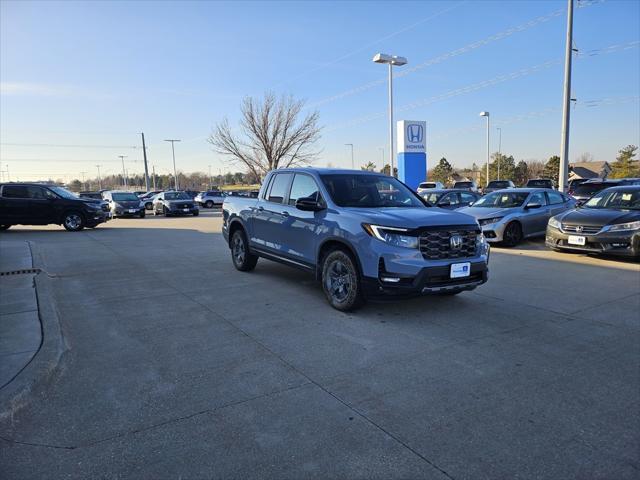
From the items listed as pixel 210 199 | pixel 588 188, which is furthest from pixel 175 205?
pixel 588 188

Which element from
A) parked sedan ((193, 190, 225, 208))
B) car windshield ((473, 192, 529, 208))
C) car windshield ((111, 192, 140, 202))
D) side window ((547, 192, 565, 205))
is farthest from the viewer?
parked sedan ((193, 190, 225, 208))

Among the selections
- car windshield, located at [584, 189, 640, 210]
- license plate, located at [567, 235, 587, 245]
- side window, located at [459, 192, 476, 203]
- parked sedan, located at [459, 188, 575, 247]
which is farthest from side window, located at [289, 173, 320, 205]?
side window, located at [459, 192, 476, 203]

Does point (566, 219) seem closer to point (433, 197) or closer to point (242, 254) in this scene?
point (433, 197)

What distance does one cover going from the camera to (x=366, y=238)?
208 inches

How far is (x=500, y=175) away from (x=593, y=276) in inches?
2753

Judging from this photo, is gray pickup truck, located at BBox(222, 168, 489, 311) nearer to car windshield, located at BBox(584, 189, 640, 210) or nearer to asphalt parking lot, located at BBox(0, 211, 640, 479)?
asphalt parking lot, located at BBox(0, 211, 640, 479)

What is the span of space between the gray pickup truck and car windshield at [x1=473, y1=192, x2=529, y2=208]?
6733 millimetres

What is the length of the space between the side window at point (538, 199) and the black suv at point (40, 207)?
16.2m

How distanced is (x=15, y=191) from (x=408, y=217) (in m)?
17.8

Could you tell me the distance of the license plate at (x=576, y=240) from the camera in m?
9.39

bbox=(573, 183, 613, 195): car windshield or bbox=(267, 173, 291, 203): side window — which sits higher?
bbox=(267, 173, 291, 203): side window

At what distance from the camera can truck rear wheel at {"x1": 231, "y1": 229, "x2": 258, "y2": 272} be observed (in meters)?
8.31

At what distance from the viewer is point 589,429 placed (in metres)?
3.04

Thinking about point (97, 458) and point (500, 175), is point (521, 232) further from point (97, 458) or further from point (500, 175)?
point (500, 175)
